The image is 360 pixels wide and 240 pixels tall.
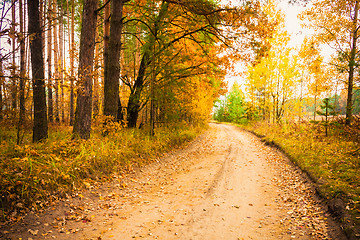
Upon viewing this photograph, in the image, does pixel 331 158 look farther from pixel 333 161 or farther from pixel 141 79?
pixel 141 79

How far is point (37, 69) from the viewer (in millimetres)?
5793

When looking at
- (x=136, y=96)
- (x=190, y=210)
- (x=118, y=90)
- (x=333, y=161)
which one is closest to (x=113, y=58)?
(x=118, y=90)

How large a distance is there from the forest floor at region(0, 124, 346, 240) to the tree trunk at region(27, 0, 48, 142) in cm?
293

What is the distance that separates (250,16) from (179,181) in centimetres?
646

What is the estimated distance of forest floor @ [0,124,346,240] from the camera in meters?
3.53

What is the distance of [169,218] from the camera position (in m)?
4.11

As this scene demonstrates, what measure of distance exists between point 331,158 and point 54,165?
8.62 meters

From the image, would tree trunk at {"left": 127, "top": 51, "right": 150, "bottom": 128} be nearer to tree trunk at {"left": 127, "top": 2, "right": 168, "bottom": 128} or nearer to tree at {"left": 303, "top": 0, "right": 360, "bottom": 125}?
tree trunk at {"left": 127, "top": 2, "right": 168, "bottom": 128}

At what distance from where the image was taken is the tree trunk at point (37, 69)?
567 centimetres

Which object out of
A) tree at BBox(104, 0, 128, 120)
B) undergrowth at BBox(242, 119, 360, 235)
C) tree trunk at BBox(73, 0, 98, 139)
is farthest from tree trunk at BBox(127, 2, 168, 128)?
undergrowth at BBox(242, 119, 360, 235)

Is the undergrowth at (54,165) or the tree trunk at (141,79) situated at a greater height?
the tree trunk at (141,79)

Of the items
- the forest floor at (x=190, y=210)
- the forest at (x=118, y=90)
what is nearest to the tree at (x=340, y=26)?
the forest at (x=118, y=90)

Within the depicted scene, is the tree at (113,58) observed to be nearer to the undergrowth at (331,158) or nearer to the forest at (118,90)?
the forest at (118,90)

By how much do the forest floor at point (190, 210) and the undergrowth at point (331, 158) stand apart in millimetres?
416
